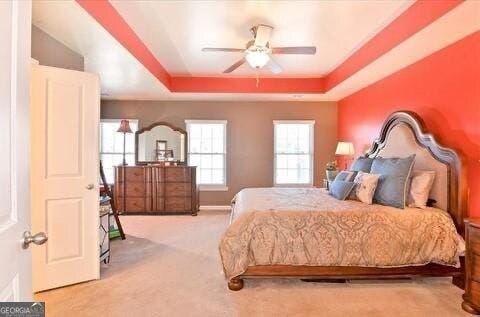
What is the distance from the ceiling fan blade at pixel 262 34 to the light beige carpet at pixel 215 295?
2496mm

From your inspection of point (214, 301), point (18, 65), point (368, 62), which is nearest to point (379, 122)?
point (368, 62)

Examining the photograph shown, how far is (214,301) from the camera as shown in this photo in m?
2.76

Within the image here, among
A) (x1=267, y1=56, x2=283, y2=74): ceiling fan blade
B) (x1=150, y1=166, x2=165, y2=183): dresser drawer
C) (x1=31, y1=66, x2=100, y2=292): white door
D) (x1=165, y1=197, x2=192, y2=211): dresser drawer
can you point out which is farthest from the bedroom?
(x1=150, y1=166, x2=165, y2=183): dresser drawer

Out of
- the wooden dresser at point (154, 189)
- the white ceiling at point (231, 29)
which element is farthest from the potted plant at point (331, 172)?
the wooden dresser at point (154, 189)

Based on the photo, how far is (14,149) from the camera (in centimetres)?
111

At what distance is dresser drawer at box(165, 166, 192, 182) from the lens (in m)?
6.48

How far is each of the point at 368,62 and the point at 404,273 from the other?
2.61m

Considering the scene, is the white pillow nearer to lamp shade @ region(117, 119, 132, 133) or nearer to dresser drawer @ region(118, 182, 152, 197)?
dresser drawer @ region(118, 182, 152, 197)

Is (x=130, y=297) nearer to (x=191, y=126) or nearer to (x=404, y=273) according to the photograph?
(x=404, y=273)

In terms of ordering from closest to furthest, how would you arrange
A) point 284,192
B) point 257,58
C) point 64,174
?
point 64,174, point 257,58, point 284,192

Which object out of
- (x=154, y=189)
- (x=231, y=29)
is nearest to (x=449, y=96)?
(x=231, y=29)

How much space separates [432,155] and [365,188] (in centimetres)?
76

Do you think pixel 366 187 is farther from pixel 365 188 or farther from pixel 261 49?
pixel 261 49

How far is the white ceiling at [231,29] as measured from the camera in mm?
2926
